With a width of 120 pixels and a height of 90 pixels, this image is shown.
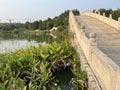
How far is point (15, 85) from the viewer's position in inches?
335

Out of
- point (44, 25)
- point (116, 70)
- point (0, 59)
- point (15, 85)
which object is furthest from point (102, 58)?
point (44, 25)

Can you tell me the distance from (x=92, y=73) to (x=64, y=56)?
6614 mm

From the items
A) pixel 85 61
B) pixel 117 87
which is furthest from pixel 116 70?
pixel 85 61

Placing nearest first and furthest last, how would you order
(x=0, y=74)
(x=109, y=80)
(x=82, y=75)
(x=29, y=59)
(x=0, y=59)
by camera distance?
(x=109, y=80) < (x=82, y=75) < (x=0, y=74) < (x=0, y=59) < (x=29, y=59)

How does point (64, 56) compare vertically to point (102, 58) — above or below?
below

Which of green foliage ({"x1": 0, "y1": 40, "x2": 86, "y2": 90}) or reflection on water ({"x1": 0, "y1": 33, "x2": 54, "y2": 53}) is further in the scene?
reflection on water ({"x1": 0, "y1": 33, "x2": 54, "y2": 53})

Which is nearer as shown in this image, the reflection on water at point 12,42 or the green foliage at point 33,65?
the green foliage at point 33,65

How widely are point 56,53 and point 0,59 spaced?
12.9 feet

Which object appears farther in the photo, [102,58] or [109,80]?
[102,58]

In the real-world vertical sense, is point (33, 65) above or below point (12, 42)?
below

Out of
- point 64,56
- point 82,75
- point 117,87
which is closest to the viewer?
point 117,87

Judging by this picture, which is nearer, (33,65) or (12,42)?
(33,65)

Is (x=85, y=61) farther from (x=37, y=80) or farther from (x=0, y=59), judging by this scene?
(x=0, y=59)

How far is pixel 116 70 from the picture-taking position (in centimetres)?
566
